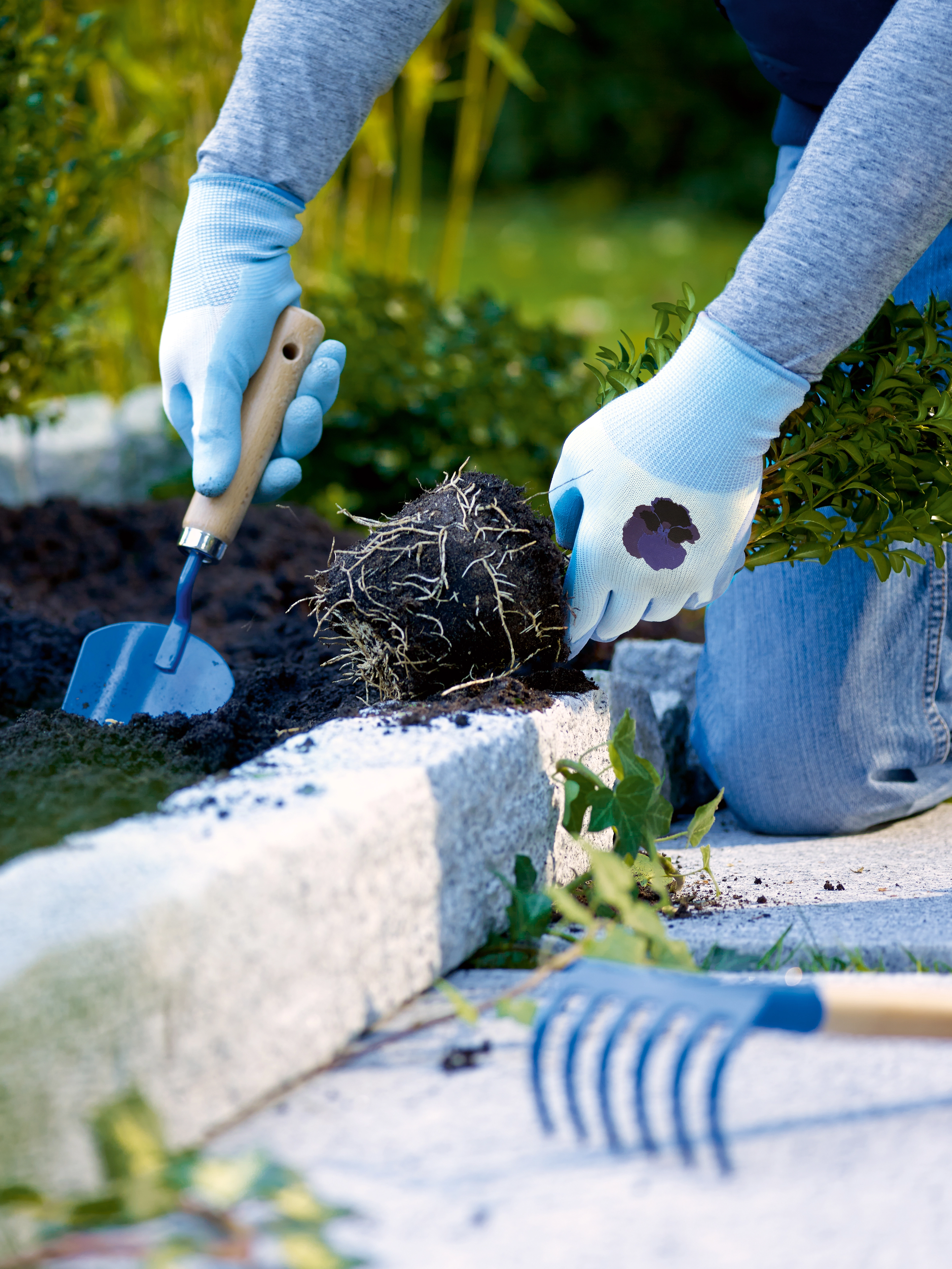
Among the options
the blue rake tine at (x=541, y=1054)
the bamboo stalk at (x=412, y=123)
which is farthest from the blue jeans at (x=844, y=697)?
the bamboo stalk at (x=412, y=123)

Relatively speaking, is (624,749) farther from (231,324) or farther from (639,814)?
(231,324)

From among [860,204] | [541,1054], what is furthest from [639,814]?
[860,204]

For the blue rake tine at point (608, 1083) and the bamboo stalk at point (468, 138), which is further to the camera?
the bamboo stalk at point (468, 138)

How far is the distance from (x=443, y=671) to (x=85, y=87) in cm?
379

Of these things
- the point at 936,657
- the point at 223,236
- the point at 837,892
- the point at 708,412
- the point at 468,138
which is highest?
the point at 468,138

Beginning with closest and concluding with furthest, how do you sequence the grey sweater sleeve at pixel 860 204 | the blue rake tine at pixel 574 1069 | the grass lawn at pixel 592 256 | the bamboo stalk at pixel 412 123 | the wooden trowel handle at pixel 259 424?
the blue rake tine at pixel 574 1069, the grey sweater sleeve at pixel 860 204, the wooden trowel handle at pixel 259 424, the bamboo stalk at pixel 412 123, the grass lawn at pixel 592 256

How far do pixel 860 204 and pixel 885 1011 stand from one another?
0.91 meters

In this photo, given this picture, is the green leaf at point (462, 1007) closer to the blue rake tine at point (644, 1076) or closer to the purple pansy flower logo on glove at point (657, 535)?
the blue rake tine at point (644, 1076)

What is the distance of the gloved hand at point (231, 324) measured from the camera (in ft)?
5.41

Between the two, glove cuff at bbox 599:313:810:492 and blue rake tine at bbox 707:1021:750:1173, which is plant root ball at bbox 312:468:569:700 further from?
blue rake tine at bbox 707:1021:750:1173

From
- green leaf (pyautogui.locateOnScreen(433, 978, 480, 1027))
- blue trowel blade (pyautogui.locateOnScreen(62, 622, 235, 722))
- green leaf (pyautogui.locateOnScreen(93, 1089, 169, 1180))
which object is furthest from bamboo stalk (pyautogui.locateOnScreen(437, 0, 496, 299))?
green leaf (pyautogui.locateOnScreen(93, 1089, 169, 1180))

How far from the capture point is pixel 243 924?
3.13 feet

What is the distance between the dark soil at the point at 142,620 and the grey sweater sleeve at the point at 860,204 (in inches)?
20.9

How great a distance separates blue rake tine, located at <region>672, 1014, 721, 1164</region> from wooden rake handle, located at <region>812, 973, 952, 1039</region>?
3.7 inches
